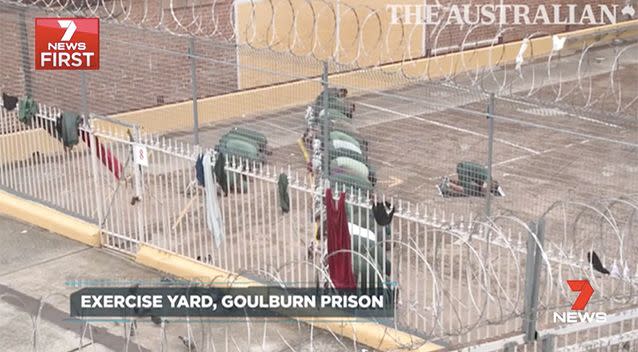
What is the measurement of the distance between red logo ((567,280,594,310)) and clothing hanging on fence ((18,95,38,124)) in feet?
22.6

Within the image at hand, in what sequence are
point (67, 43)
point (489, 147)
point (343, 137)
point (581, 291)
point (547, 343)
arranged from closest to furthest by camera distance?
point (547, 343), point (581, 291), point (489, 147), point (343, 137), point (67, 43)

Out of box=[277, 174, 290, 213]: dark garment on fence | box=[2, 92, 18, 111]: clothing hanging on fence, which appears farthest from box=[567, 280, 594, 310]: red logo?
box=[2, 92, 18, 111]: clothing hanging on fence

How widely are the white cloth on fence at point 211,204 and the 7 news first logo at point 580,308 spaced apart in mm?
3531

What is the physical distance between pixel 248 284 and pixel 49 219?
3281mm

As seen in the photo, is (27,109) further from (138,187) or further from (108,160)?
(138,187)

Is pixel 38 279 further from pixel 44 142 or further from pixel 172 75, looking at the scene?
pixel 172 75

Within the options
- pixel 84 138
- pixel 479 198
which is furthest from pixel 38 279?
pixel 479 198

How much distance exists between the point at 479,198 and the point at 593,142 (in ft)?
13.8

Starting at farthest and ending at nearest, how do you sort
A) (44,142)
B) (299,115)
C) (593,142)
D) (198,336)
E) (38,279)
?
(299,115) → (593,142) → (44,142) → (38,279) → (198,336)

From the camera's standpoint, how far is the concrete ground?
848 centimetres

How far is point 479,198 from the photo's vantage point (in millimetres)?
11469

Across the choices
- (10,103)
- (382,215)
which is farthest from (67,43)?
(382,215)

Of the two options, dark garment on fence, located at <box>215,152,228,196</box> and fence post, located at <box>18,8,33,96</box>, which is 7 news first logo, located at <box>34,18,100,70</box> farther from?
dark garment on fence, located at <box>215,152,228,196</box>
